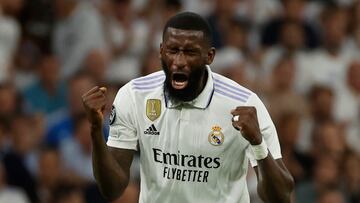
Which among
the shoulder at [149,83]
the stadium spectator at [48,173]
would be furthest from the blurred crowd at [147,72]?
the shoulder at [149,83]

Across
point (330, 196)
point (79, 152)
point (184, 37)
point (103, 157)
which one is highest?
point (184, 37)

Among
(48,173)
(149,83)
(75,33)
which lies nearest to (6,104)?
(48,173)

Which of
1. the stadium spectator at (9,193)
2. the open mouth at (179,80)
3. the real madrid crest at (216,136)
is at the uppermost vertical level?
the open mouth at (179,80)

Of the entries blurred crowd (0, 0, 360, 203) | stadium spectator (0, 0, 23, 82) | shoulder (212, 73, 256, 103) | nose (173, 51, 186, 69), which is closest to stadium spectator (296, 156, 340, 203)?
blurred crowd (0, 0, 360, 203)

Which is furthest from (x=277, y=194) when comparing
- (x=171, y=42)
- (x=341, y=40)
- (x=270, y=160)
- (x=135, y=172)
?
(x=341, y=40)

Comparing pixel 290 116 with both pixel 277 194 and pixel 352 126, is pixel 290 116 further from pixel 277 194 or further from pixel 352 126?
pixel 277 194

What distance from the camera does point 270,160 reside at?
585 centimetres

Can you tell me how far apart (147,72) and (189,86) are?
15.2ft

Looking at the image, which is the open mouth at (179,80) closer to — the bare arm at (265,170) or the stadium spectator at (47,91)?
the bare arm at (265,170)

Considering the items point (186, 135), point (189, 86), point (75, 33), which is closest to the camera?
point (189, 86)

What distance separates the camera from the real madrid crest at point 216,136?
618cm

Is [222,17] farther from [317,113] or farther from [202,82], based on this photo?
[202,82]

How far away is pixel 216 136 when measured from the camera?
6.18m

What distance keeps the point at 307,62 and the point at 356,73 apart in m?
0.54
